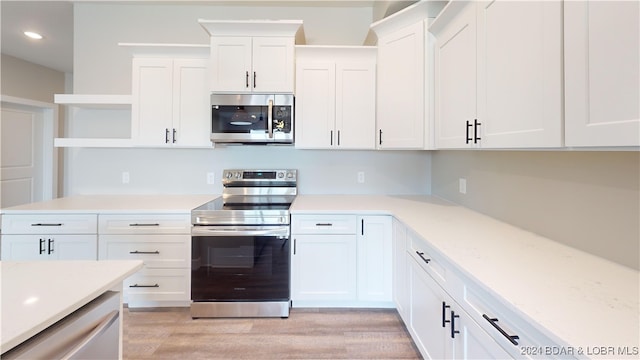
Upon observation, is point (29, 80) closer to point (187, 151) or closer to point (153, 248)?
point (187, 151)

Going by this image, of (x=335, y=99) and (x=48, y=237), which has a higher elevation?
(x=335, y=99)

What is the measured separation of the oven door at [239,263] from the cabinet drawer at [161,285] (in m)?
0.13

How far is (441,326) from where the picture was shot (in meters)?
1.50

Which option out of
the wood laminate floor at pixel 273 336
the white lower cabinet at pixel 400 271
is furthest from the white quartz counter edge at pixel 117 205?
the white lower cabinet at pixel 400 271

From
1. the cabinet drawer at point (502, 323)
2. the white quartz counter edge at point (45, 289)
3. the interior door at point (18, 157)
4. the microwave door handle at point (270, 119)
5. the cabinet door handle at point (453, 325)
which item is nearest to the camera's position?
the white quartz counter edge at point (45, 289)

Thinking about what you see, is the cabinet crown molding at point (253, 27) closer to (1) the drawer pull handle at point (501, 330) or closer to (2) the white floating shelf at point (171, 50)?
(2) the white floating shelf at point (171, 50)

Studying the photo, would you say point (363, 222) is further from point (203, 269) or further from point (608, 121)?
point (608, 121)

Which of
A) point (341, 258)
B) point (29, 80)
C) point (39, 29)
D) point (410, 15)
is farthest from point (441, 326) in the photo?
point (29, 80)

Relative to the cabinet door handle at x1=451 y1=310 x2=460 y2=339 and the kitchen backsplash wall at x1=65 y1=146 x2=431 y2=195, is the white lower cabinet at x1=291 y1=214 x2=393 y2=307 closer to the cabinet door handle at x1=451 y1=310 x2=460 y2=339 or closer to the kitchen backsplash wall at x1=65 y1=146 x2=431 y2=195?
the kitchen backsplash wall at x1=65 y1=146 x2=431 y2=195

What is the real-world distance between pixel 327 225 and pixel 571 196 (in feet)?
5.01

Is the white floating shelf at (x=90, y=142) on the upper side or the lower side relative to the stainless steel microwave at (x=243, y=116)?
lower

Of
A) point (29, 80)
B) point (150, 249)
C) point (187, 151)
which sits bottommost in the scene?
point (150, 249)

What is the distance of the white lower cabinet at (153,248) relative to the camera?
249cm

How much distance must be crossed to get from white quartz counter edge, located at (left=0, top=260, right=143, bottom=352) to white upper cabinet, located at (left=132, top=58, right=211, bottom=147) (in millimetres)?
1828
